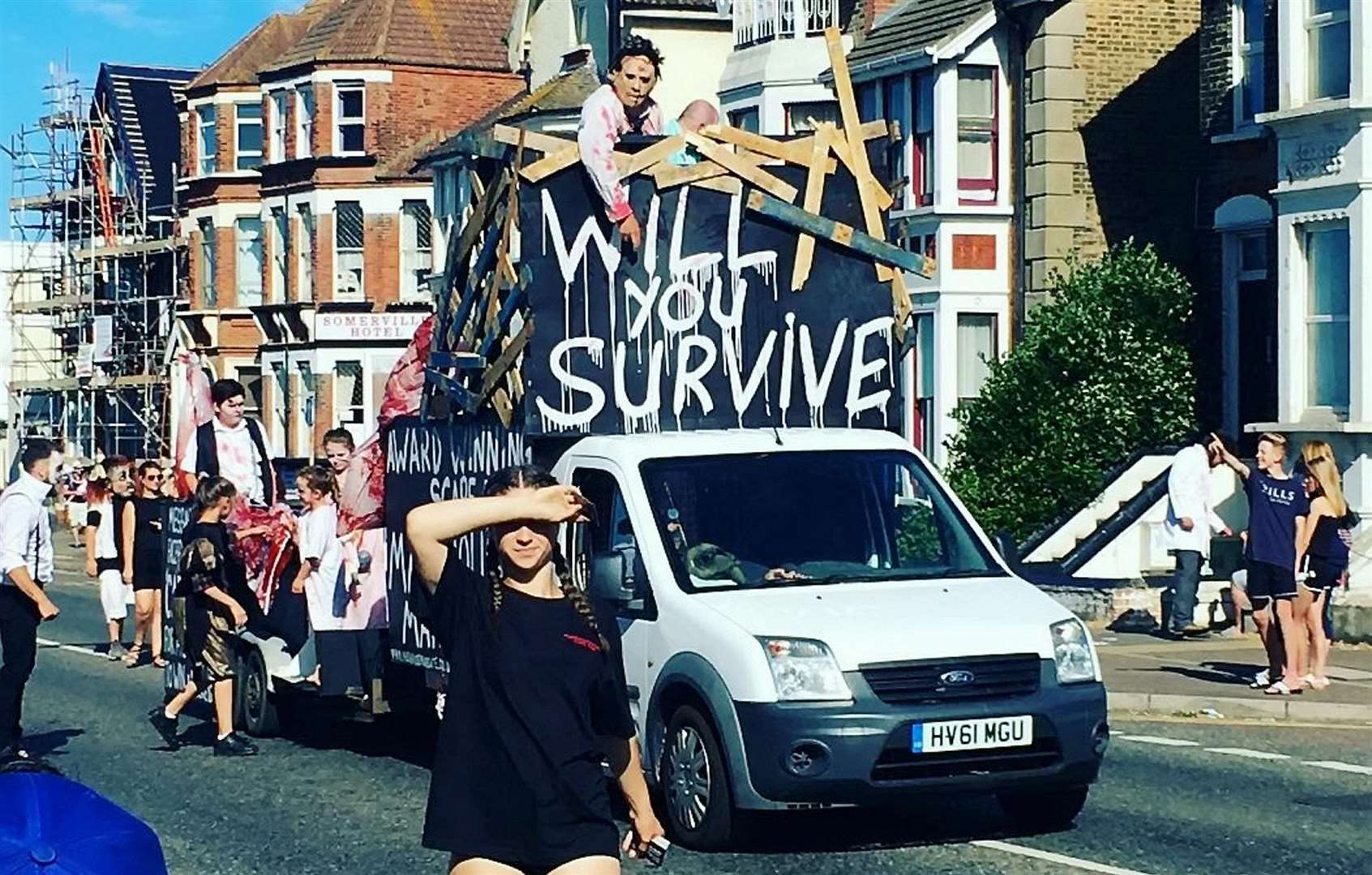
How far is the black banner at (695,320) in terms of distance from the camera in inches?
498

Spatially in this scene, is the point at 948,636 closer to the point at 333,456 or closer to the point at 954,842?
the point at 954,842

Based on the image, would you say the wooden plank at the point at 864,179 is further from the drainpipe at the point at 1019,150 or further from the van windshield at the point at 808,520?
the drainpipe at the point at 1019,150

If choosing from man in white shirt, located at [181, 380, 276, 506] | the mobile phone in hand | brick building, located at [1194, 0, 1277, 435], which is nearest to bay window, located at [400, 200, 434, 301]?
brick building, located at [1194, 0, 1277, 435]

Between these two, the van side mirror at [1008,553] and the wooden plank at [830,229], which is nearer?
the van side mirror at [1008,553]

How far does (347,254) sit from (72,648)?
32.2m

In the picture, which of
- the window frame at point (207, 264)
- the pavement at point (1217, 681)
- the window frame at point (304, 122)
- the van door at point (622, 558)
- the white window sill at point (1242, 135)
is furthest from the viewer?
the window frame at point (207, 264)

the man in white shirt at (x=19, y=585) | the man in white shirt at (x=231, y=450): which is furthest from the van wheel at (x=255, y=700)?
the man in white shirt at (x=19, y=585)

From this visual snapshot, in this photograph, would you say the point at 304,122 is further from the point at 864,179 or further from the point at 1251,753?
the point at 864,179

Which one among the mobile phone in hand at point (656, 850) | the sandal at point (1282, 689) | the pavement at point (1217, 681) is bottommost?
the pavement at point (1217, 681)

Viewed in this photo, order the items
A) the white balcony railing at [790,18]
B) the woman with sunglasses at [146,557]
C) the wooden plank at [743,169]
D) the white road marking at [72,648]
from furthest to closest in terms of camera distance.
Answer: the white balcony railing at [790,18]
the white road marking at [72,648]
the woman with sunglasses at [146,557]
the wooden plank at [743,169]

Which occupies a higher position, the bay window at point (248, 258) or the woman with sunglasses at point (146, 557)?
the bay window at point (248, 258)

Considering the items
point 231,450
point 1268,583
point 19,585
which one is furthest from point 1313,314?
point 19,585

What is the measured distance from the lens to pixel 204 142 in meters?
62.3

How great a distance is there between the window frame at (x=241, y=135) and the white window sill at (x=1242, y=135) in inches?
1424
